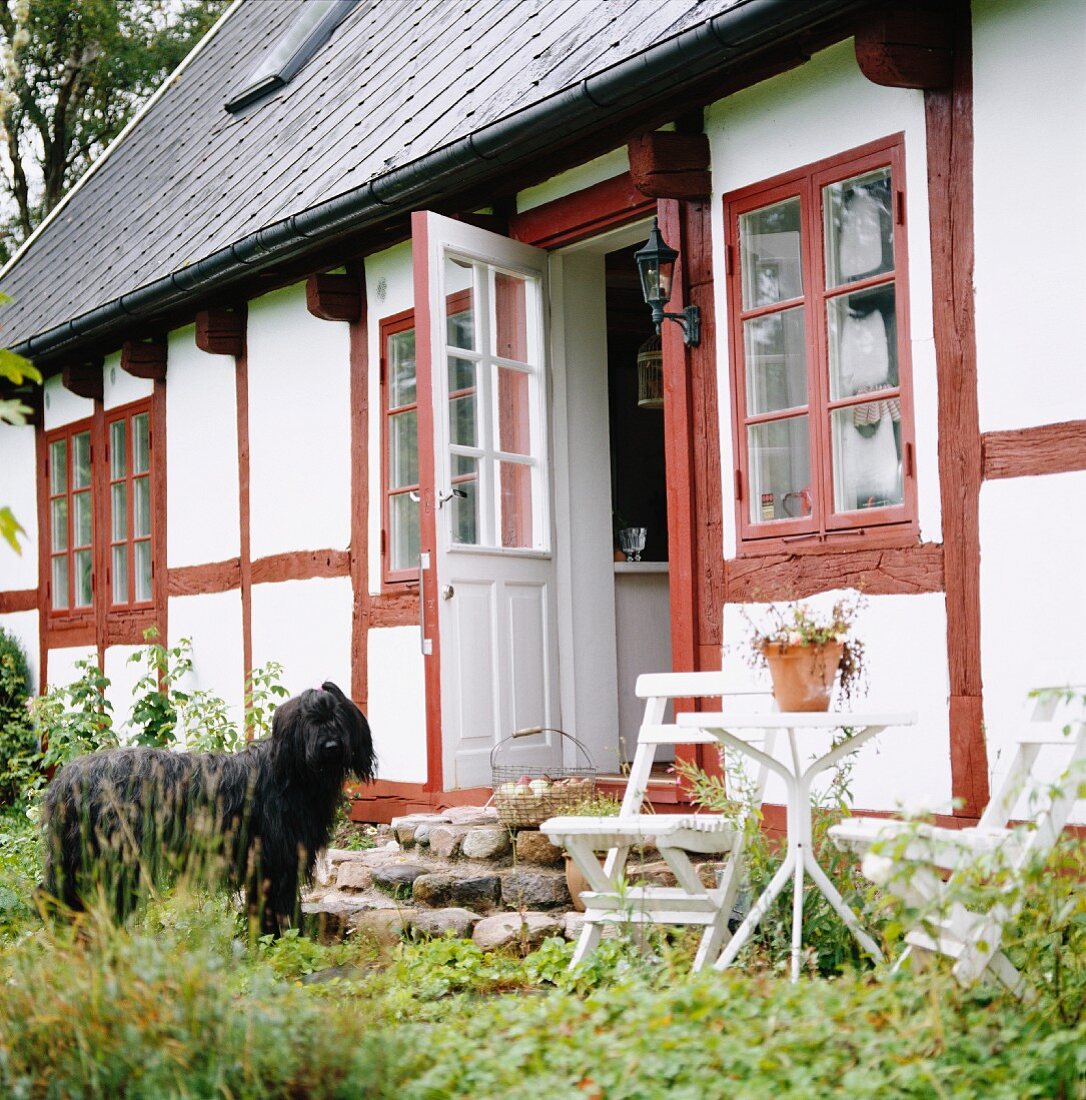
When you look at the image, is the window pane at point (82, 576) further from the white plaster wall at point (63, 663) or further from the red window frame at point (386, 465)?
the red window frame at point (386, 465)

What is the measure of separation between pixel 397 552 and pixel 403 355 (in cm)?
99

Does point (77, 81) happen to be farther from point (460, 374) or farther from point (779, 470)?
point (779, 470)

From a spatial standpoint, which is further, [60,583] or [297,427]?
[60,583]

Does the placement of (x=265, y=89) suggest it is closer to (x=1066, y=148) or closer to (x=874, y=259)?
(x=874, y=259)

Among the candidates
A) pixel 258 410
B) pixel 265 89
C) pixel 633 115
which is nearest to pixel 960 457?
pixel 633 115

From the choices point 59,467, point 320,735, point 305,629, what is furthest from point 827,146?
point 59,467

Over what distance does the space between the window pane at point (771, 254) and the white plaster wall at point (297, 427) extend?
9.71 ft

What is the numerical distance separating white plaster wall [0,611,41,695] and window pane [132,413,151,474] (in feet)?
6.73

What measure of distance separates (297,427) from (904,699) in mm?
4493

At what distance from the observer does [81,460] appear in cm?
1163

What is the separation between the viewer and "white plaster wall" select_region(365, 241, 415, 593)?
26.8 feet

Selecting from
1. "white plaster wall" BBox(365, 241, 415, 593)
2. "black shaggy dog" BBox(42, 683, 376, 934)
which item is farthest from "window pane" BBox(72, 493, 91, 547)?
"black shaggy dog" BBox(42, 683, 376, 934)

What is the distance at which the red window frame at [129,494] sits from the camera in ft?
34.7

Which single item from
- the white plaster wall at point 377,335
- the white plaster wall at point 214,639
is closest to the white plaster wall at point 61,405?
the white plaster wall at point 214,639
